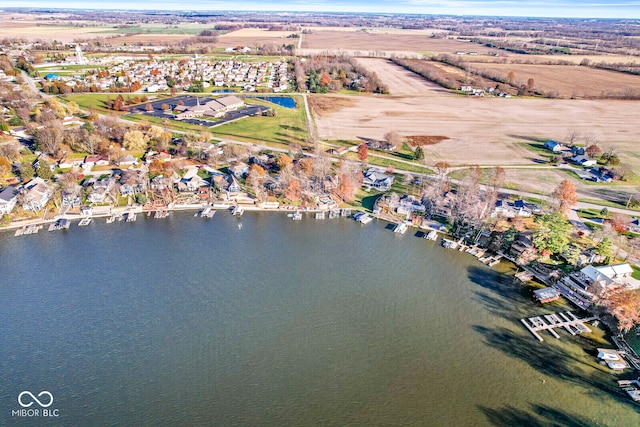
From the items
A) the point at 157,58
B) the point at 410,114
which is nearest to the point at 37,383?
the point at 410,114

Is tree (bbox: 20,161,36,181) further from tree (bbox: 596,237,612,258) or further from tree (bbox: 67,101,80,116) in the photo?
tree (bbox: 596,237,612,258)

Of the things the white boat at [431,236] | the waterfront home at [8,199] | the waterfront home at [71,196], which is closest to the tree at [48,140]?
the waterfront home at [8,199]

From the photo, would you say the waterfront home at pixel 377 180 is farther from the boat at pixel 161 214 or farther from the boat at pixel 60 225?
the boat at pixel 60 225

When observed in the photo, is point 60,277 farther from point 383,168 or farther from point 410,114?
point 410,114

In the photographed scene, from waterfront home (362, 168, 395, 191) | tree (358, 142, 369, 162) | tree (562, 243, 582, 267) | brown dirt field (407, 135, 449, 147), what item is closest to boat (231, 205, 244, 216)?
waterfront home (362, 168, 395, 191)

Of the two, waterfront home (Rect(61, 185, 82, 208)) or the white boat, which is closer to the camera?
the white boat
